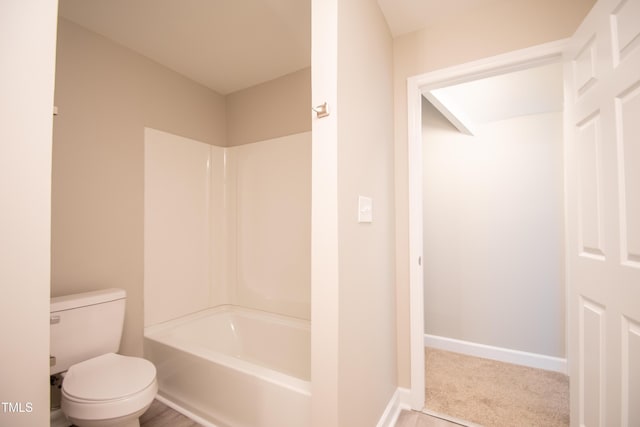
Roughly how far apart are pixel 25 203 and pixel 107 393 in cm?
121

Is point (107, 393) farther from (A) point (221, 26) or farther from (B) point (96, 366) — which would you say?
(A) point (221, 26)

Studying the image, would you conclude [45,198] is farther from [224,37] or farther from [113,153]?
[224,37]

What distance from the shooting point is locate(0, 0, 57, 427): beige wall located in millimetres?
490

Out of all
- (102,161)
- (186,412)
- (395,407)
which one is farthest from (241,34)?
(395,407)

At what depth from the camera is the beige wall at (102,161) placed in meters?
1.67

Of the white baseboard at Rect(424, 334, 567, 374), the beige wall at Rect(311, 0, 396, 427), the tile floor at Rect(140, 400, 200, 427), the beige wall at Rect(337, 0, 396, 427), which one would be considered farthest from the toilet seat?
the white baseboard at Rect(424, 334, 567, 374)

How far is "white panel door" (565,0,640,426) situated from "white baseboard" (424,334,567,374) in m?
1.14

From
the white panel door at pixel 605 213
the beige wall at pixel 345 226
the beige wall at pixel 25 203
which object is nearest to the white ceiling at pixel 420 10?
the beige wall at pixel 345 226

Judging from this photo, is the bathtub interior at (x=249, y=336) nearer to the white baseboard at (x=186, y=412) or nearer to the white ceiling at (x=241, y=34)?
the white baseboard at (x=186, y=412)

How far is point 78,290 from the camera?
171 cm

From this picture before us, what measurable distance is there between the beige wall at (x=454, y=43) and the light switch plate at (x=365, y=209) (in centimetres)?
55

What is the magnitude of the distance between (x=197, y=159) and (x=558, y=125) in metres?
3.15

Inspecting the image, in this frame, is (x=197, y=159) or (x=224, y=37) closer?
(x=224, y=37)

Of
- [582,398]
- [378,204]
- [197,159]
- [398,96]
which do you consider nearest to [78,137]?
[197,159]
